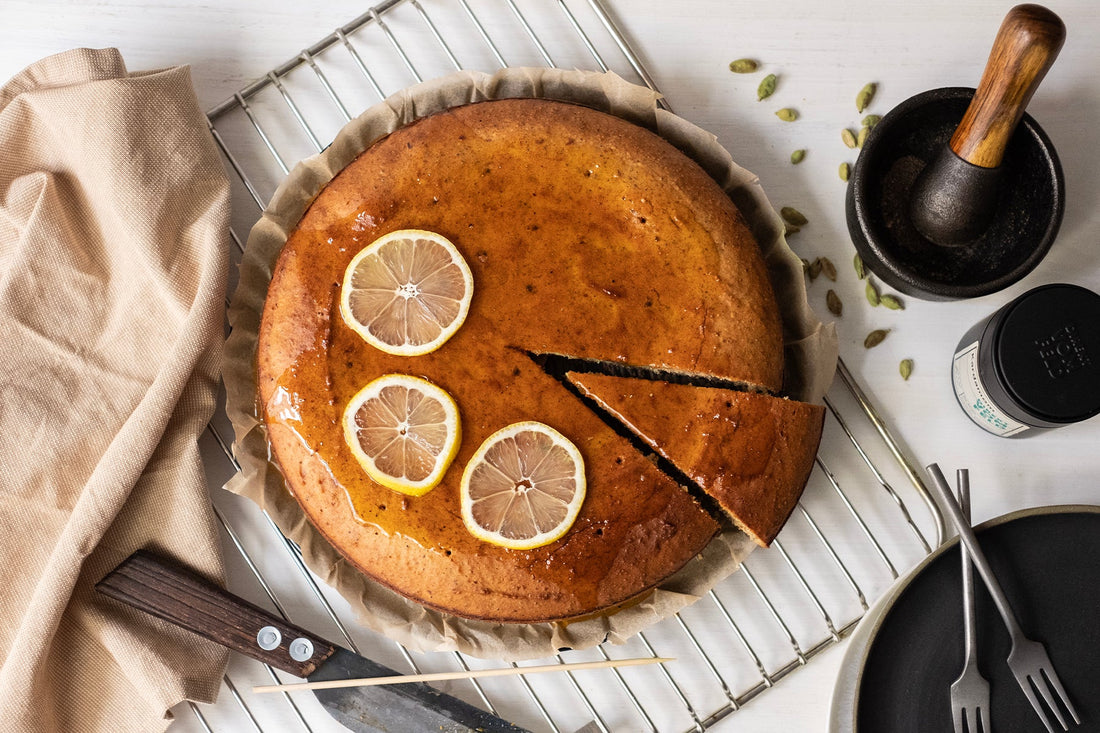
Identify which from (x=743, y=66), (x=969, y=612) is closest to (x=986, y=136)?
(x=743, y=66)

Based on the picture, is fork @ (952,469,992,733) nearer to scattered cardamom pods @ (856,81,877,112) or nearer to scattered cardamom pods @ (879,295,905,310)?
scattered cardamom pods @ (879,295,905,310)

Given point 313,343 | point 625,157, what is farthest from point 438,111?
point 313,343

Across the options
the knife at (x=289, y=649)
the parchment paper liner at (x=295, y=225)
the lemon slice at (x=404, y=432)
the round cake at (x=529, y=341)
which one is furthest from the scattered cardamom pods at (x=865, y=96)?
the knife at (x=289, y=649)

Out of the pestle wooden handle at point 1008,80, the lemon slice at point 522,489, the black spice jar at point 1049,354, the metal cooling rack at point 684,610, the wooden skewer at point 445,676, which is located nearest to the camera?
the pestle wooden handle at point 1008,80

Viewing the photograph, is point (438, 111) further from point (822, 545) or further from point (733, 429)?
point (822, 545)

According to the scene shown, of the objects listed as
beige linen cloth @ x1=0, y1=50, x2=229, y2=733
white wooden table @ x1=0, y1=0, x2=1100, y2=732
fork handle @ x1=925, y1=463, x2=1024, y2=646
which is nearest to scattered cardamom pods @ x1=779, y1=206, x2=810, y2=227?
white wooden table @ x1=0, y1=0, x2=1100, y2=732

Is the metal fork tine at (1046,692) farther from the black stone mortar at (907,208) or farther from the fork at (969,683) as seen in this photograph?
the black stone mortar at (907,208)
